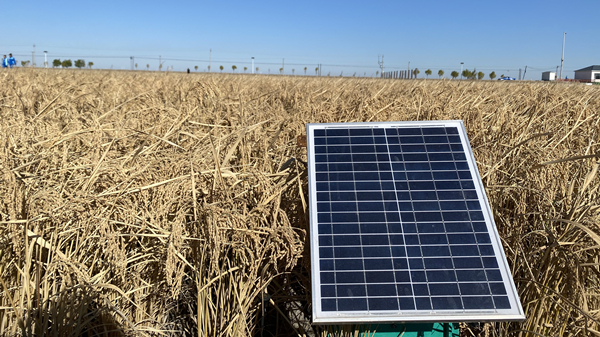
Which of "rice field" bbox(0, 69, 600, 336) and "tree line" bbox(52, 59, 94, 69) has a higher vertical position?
"tree line" bbox(52, 59, 94, 69)

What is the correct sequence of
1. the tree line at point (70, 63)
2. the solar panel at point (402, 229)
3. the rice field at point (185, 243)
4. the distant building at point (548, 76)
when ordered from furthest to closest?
the tree line at point (70, 63)
the distant building at point (548, 76)
the rice field at point (185, 243)
the solar panel at point (402, 229)

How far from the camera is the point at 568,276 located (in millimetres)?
1995

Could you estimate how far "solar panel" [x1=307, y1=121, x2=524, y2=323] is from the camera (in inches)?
62.4

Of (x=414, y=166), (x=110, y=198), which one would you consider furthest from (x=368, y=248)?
(x=110, y=198)

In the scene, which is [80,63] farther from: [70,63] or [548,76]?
[548,76]

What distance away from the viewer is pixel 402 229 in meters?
1.81

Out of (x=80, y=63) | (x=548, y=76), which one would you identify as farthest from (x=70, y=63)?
(x=548, y=76)

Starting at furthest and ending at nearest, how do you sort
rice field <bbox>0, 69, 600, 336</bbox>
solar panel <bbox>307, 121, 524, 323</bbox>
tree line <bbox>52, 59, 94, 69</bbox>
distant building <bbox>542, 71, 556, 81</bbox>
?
tree line <bbox>52, 59, 94, 69</bbox> → distant building <bbox>542, 71, 556, 81</bbox> → rice field <bbox>0, 69, 600, 336</bbox> → solar panel <bbox>307, 121, 524, 323</bbox>

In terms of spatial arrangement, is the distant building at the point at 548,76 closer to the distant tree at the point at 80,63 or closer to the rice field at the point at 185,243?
the rice field at the point at 185,243

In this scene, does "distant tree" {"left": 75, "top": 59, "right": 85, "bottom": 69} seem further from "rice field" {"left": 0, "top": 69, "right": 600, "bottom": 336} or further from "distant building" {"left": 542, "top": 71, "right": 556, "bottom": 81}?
"rice field" {"left": 0, "top": 69, "right": 600, "bottom": 336}

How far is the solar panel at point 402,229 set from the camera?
1.58 meters

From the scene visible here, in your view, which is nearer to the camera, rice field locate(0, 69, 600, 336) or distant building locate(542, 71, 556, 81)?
rice field locate(0, 69, 600, 336)

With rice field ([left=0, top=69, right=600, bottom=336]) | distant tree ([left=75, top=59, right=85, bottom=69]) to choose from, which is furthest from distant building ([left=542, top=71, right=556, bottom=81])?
distant tree ([left=75, top=59, right=85, bottom=69])

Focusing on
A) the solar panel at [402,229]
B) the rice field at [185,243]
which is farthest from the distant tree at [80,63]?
the solar panel at [402,229]
